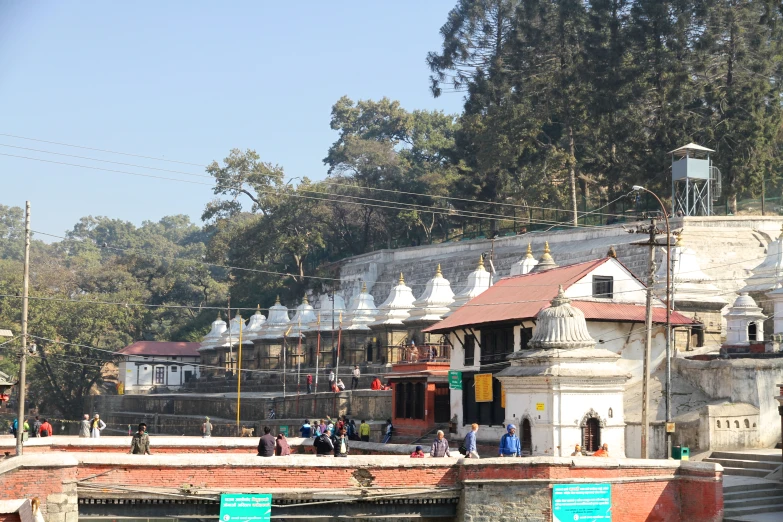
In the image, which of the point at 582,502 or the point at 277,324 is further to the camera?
the point at 277,324

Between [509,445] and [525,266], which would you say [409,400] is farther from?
[509,445]

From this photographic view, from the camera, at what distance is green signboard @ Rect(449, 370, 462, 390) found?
34.8m

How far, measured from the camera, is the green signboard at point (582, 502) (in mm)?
23156

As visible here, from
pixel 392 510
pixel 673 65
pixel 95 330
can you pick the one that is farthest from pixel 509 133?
pixel 392 510

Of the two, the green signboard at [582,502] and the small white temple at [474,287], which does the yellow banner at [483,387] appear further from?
the small white temple at [474,287]

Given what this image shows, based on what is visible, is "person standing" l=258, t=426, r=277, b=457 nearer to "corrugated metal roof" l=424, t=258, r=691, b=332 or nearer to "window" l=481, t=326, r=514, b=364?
"corrugated metal roof" l=424, t=258, r=691, b=332

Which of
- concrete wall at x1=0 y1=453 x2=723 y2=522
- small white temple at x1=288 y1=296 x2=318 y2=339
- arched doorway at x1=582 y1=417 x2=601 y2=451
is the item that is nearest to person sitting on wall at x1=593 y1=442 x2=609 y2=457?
arched doorway at x1=582 y1=417 x2=601 y2=451

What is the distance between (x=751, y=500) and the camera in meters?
25.3

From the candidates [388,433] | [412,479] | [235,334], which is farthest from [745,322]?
[235,334]

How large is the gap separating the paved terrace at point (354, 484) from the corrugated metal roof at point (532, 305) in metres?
8.33

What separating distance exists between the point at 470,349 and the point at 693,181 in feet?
72.2

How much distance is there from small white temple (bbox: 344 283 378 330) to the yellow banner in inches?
907

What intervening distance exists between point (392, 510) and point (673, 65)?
128 feet

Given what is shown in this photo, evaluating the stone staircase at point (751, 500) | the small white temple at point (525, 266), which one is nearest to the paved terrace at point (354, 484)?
the stone staircase at point (751, 500)
